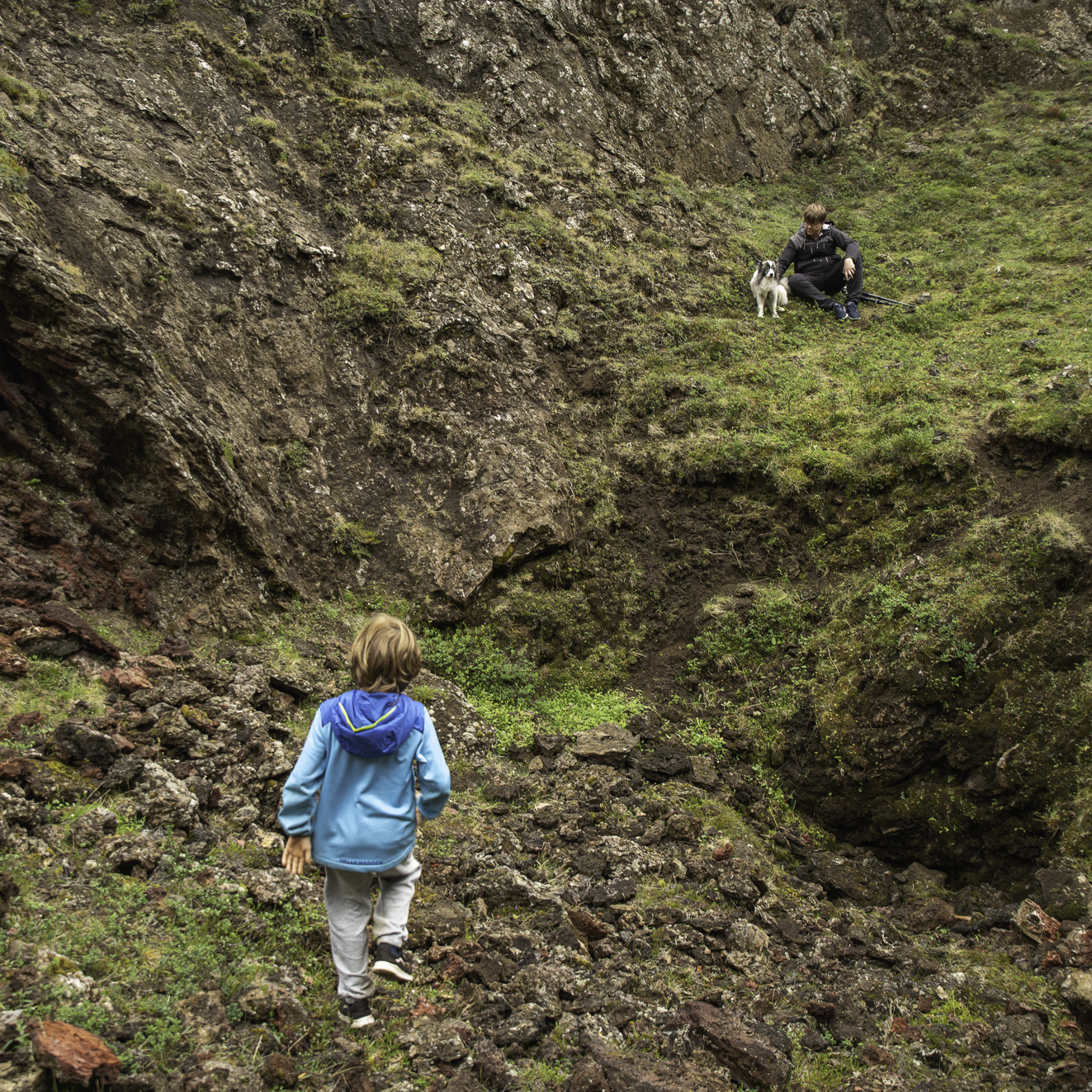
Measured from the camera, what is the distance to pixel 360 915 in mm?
3031

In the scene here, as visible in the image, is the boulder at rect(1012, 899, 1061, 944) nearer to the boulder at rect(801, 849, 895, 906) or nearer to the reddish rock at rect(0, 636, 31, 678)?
the boulder at rect(801, 849, 895, 906)

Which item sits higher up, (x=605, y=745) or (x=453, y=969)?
(x=605, y=745)

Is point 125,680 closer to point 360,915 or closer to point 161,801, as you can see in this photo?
point 161,801

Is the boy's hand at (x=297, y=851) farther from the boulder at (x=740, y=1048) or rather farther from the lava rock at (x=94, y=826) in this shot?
the boulder at (x=740, y=1048)

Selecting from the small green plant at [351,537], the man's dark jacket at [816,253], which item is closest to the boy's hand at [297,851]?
the small green plant at [351,537]

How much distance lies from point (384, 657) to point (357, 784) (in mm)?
542

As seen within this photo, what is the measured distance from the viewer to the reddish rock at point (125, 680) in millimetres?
4672

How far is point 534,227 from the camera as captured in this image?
11.1 meters

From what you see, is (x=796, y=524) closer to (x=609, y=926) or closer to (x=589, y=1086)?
(x=609, y=926)

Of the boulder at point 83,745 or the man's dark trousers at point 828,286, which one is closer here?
the boulder at point 83,745

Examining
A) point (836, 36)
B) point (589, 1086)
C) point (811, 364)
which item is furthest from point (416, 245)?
point (836, 36)

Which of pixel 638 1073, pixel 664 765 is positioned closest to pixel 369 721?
pixel 638 1073

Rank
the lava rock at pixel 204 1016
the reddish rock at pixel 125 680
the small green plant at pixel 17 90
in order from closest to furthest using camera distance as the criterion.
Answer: the lava rock at pixel 204 1016 < the reddish rock at pixel 125 680 < the small green plant at pixel 17 90

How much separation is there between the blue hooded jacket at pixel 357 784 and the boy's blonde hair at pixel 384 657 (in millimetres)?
54
